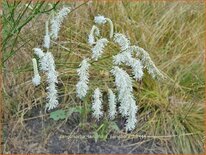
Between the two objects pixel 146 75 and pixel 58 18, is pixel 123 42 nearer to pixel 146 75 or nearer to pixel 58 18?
pixel 58 18

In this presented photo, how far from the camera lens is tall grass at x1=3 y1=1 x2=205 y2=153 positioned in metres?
2.08

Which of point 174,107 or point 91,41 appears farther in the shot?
point 174,107

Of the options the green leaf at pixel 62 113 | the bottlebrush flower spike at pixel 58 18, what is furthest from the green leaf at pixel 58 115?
the bottlebrush flower spike at pixel 58 18

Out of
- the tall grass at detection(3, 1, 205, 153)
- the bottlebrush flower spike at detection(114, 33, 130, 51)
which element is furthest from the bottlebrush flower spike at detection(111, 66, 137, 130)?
the tall grass at detection(3, 1, 205, 153)

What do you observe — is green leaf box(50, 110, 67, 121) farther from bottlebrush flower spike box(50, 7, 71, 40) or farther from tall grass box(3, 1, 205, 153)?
bottlebrush flower spike box(50, 7, 71, 40)

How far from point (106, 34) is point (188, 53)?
501 millimetres

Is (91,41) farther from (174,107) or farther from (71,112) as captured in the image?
(174,107)

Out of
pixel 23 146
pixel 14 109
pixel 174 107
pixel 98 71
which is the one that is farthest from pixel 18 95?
pixel 174 107

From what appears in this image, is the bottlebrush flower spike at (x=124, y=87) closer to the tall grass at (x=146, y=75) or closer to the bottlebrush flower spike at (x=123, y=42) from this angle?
the bottlebrush flower spike at (x=123, y=42)

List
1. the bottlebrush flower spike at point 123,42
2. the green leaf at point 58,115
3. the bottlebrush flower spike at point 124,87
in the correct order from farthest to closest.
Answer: the green leaf at point 58,115
the bottlebrush flower spike at point 123,42
the bottlebrush flower spike at point 124,87

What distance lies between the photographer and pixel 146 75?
2230mm

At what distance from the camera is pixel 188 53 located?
2459 mm

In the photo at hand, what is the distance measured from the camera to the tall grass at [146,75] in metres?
2.08

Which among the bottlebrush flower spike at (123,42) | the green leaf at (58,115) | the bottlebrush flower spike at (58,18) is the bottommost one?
the green leaf at (58,115)
